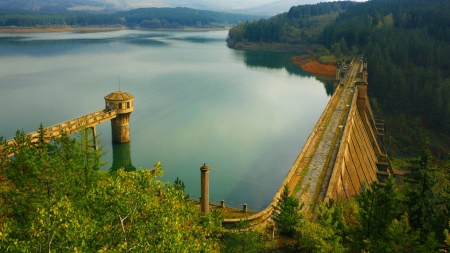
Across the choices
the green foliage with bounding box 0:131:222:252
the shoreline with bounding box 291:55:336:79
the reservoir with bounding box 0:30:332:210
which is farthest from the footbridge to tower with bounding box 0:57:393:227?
the shoreline with bounding box 291:55:336:79

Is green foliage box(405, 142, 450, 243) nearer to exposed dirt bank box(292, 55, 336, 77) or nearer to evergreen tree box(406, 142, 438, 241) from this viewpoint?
evergreen tree box(406, 142, 438, 241)


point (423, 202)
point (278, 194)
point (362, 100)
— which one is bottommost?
point (278, 194)

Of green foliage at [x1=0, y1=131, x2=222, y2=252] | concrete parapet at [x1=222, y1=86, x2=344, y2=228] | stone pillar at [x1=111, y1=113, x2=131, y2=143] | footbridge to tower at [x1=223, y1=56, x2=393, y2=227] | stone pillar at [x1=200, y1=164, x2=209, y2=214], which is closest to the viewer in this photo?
green foliage at [x1=0, y1=131, x2=222, y2=252]

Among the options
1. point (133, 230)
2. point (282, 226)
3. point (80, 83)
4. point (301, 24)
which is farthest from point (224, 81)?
point (301, 24)

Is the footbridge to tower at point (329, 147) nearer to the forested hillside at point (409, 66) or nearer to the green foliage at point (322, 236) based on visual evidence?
the green foliage at point (322, 236)

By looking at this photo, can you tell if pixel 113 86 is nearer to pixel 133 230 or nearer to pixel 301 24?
pixel 133 230

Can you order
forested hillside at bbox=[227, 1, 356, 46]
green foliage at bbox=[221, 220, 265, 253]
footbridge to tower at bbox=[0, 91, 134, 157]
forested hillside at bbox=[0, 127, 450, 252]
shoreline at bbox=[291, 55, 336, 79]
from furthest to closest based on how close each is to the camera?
1. forested hillside at bbox=[227, 1, 356, 46]
2. shoreline at bbox=[291, 55, 336, 79]
3. footbridge to tower at bbox=[0, 91, 134, 157]
4. green foliage at bbox=[221, 220, 265, 253]
5. forested hillside at bbox=[0, 127, 450, 252]

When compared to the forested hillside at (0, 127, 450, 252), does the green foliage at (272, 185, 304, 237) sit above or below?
Result: below

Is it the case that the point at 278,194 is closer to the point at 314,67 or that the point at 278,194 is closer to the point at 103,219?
the point at 103,219

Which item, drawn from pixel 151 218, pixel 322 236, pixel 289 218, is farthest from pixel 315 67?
pixel 151 218
